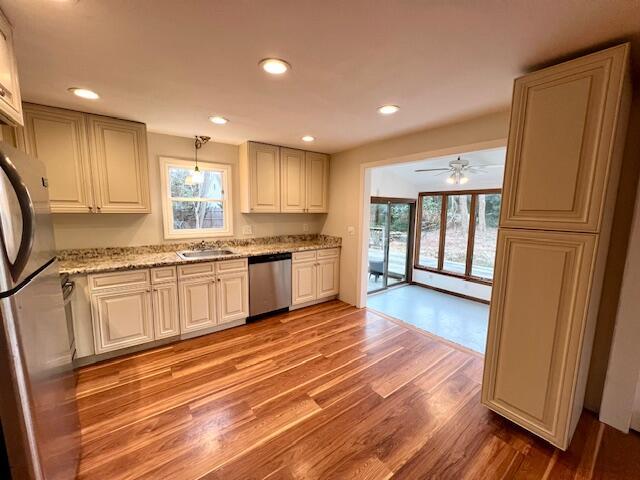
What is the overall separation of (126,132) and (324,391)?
10.0 feet

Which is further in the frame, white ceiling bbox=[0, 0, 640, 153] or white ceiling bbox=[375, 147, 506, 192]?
white ceiling bbox=[375, 147, 506, 192]

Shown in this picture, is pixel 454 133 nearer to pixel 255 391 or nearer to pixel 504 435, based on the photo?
pixel 504 435

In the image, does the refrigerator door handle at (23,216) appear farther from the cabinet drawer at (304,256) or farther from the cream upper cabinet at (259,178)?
the cabinet drawer at (304,256)

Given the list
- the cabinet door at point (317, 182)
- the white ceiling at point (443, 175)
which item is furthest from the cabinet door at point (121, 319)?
the white ceiling at point (443, 175)

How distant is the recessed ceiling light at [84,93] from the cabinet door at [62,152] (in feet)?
1.59

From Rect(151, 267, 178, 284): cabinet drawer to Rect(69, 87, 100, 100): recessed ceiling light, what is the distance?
1.51 metres

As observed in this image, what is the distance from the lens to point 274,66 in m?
1.61

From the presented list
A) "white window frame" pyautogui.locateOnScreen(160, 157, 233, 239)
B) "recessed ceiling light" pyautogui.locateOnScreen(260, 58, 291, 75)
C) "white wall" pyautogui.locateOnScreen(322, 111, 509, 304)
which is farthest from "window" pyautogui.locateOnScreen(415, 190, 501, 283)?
"recessed ceiling light" pyautogui.locateOnScreen(260, 58, 291, 75)

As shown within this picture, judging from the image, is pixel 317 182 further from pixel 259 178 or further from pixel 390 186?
pixel 390 186

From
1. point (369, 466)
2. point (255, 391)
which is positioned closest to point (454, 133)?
point (369, 466)

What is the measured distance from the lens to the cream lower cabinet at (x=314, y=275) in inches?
146

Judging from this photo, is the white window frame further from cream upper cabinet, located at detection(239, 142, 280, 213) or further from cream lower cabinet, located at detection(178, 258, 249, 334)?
cream lower cabinet, located at detection(178, 258, 249, 334)

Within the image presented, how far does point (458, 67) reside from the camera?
162 cm

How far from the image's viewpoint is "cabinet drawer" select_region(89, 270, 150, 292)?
2.36 m
